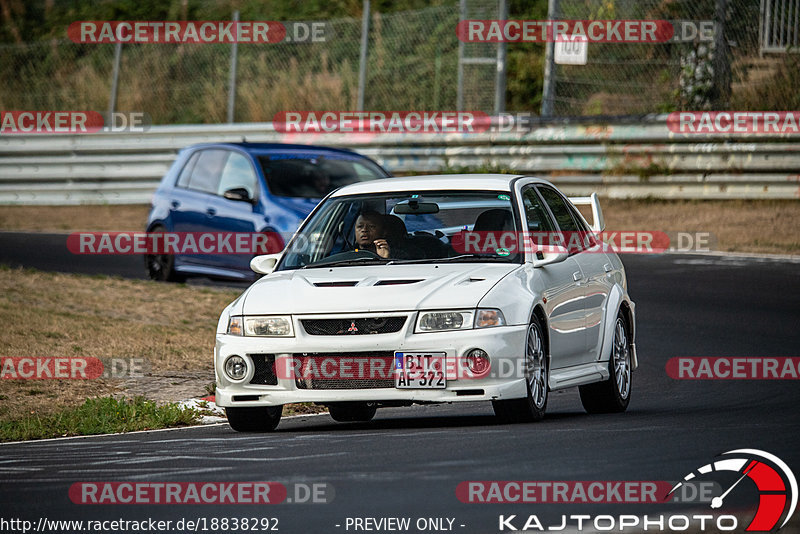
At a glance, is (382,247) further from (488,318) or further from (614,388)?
(614,388)

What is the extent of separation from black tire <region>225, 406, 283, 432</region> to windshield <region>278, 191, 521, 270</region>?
1.02 m

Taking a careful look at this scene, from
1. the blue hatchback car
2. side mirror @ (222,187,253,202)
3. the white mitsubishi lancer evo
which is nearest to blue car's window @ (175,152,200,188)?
the blue hatchback car

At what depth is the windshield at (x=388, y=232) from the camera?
9.99 m

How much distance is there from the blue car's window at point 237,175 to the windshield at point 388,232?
6835 mm

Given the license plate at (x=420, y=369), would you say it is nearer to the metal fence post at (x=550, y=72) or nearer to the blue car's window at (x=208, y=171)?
the blue car's window at (x=208, y=171)

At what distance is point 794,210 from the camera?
22.3 m

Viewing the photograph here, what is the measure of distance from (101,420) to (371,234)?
2.15 meters

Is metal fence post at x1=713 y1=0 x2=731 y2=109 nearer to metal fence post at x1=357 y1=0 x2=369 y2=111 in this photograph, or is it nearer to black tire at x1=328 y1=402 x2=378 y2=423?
metal fence post at x1=357 y1=0 x2=369 y2=111

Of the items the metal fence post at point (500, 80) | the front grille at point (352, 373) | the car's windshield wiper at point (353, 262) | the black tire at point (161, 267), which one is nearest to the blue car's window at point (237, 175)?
the black tire at point (161, 267)

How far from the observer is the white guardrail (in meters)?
22.5

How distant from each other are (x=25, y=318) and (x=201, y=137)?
12.9m

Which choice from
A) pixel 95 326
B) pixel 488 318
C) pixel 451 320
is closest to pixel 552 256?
pixel 488 318

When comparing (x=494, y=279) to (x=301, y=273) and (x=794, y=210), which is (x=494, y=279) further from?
(x=794, y=210)

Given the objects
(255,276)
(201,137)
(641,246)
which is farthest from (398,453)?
(201,137)
